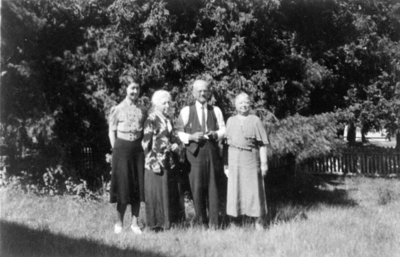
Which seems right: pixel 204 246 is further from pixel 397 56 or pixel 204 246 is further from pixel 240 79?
pixel 397 56

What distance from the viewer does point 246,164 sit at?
17.4ft

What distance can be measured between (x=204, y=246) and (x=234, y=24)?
3.33 metres

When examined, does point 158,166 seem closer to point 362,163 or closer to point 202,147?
point 202,147

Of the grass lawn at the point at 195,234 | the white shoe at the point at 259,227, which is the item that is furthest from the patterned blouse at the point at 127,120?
the white shoe at the point at 259,227

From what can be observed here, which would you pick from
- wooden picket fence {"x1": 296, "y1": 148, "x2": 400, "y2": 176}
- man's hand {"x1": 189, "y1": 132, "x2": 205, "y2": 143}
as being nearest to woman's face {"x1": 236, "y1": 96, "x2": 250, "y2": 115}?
man's hand {"x1": 189, "y1": 132, "x2": 205, "y2": 143}

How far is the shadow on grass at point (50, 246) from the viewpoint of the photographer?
4.17 meters

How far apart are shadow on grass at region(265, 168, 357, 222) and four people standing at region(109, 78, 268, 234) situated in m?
0.98

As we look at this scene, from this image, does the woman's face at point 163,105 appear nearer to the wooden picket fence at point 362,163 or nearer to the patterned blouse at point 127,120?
the patterned blouse at point 127,120

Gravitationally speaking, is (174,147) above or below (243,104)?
below

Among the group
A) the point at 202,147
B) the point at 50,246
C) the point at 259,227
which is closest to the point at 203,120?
the point at 202,147

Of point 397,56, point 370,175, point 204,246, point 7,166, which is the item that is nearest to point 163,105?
point 204,246

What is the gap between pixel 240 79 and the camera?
21.3 feet

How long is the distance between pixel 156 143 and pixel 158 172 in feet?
1.14

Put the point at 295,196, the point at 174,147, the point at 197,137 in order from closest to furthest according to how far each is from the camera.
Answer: the point at 197,137, the point at 174,147, the point at 295,196
